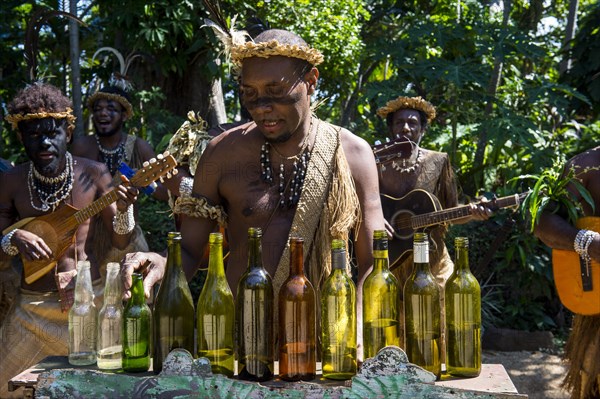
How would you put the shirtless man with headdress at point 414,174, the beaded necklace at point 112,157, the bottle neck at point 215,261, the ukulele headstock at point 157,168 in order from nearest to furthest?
the bottle neck at point 215,261
the ukulele headstock at point 157,168
the shirtless man with headdress at point 414,174
the beaded necklace at point 112,157

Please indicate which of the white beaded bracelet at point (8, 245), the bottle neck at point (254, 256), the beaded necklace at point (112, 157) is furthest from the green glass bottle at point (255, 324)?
the beaded necklace at point (112, 157)

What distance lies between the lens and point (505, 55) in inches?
291

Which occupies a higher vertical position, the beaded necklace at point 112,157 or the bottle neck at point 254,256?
the beaded necklace at point 112,157

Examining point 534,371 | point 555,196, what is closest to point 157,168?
point 555,196

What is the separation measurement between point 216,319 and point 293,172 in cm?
88

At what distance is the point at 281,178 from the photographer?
311 centimetres

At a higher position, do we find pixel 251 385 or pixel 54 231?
pixel 54 231

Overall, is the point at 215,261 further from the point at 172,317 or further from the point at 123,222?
the point at 123,222

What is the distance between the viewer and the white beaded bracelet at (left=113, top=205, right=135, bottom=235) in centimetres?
475

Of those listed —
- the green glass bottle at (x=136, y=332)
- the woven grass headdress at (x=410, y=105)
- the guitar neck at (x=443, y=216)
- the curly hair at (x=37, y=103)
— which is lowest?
the green glass bottle at (x=136, y=332)

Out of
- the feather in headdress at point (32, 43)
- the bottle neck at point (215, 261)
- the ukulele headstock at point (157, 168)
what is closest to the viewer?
the bottle neck at point (215, 261)

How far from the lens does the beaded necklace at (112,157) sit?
6.37 metres

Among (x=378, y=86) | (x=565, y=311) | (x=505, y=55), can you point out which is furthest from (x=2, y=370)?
(x=565, y=311)

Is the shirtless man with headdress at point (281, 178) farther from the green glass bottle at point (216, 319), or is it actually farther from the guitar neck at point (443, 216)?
the guitar neck at point (443, 216)
